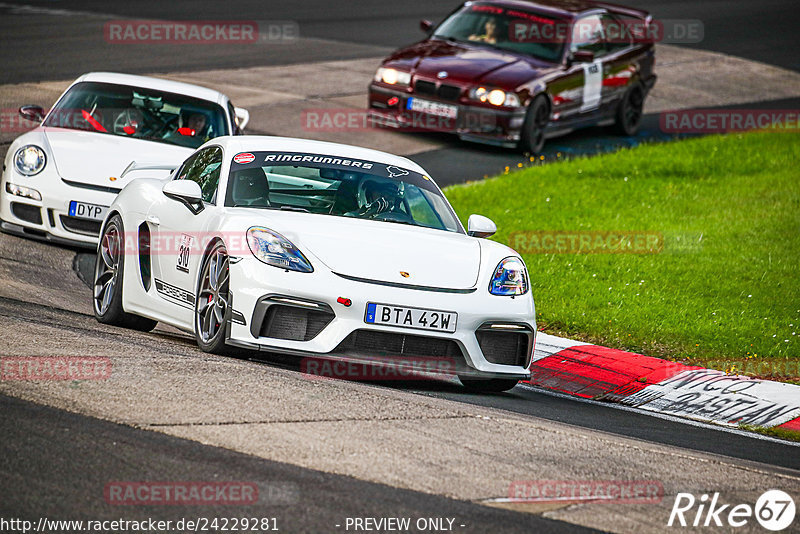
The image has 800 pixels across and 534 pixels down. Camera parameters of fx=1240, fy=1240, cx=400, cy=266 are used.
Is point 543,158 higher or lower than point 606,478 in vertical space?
lower

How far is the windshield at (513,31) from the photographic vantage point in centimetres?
1784

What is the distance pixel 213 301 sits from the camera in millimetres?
7273

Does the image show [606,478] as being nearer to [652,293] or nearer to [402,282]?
[402,282]

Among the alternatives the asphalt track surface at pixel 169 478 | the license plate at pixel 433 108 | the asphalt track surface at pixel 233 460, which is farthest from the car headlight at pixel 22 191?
the license plate at pixel 433 108

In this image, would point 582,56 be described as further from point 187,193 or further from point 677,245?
point 187,193

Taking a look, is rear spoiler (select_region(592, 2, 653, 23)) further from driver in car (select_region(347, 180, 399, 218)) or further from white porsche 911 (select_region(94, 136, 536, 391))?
driver in car (select_region(347, 180, 399, 218))

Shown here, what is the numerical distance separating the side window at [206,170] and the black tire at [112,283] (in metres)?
0.60

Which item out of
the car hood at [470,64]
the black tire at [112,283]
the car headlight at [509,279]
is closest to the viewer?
the car headlight at [509,279]

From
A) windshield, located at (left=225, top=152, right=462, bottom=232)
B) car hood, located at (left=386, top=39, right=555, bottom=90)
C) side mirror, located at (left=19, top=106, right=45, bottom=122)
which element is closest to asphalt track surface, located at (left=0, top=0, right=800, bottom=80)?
car hood, located at (left=386, top=39, right=555, bottom=90)

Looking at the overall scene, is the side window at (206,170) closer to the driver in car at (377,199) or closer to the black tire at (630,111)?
the driver in car at (377,199)

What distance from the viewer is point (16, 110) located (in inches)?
653

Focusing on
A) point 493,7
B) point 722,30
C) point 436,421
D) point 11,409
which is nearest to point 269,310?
point 436,421

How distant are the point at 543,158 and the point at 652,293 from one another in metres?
6.65

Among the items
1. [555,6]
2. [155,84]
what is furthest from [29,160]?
[555,6]
